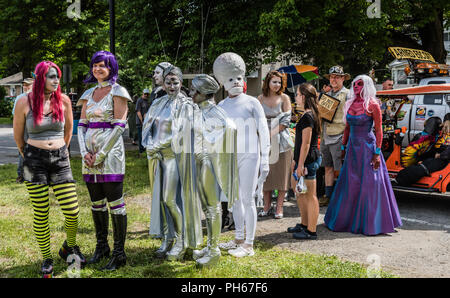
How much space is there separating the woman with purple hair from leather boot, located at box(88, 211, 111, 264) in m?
0.03

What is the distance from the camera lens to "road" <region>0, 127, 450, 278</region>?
4.68 meters

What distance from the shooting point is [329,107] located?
23.5ft

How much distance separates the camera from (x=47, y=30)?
23.2 m

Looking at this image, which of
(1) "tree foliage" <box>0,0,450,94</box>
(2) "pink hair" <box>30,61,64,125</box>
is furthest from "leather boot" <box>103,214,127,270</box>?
(1) "tree foliage" <box>0,0,450,94</box>

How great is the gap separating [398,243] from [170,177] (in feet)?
9.90

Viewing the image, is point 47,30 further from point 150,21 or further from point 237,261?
point 237,261

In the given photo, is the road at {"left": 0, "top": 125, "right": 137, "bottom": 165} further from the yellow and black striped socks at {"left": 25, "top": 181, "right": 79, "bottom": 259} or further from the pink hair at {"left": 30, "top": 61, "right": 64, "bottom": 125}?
the pink hair at {"left": 30, "top": 61, "right": 64, "bottom": 125}

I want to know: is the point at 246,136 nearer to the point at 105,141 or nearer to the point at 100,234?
the point at 105,141

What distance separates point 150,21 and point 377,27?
278 inches

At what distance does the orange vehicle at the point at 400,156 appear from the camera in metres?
6.85

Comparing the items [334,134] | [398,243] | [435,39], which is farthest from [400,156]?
[435,39]

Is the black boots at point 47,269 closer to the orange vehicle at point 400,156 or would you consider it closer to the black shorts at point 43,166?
the black shorts at point 43,166

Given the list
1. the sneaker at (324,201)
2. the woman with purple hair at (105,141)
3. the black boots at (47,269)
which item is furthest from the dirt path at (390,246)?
the black boots at (47,269)
